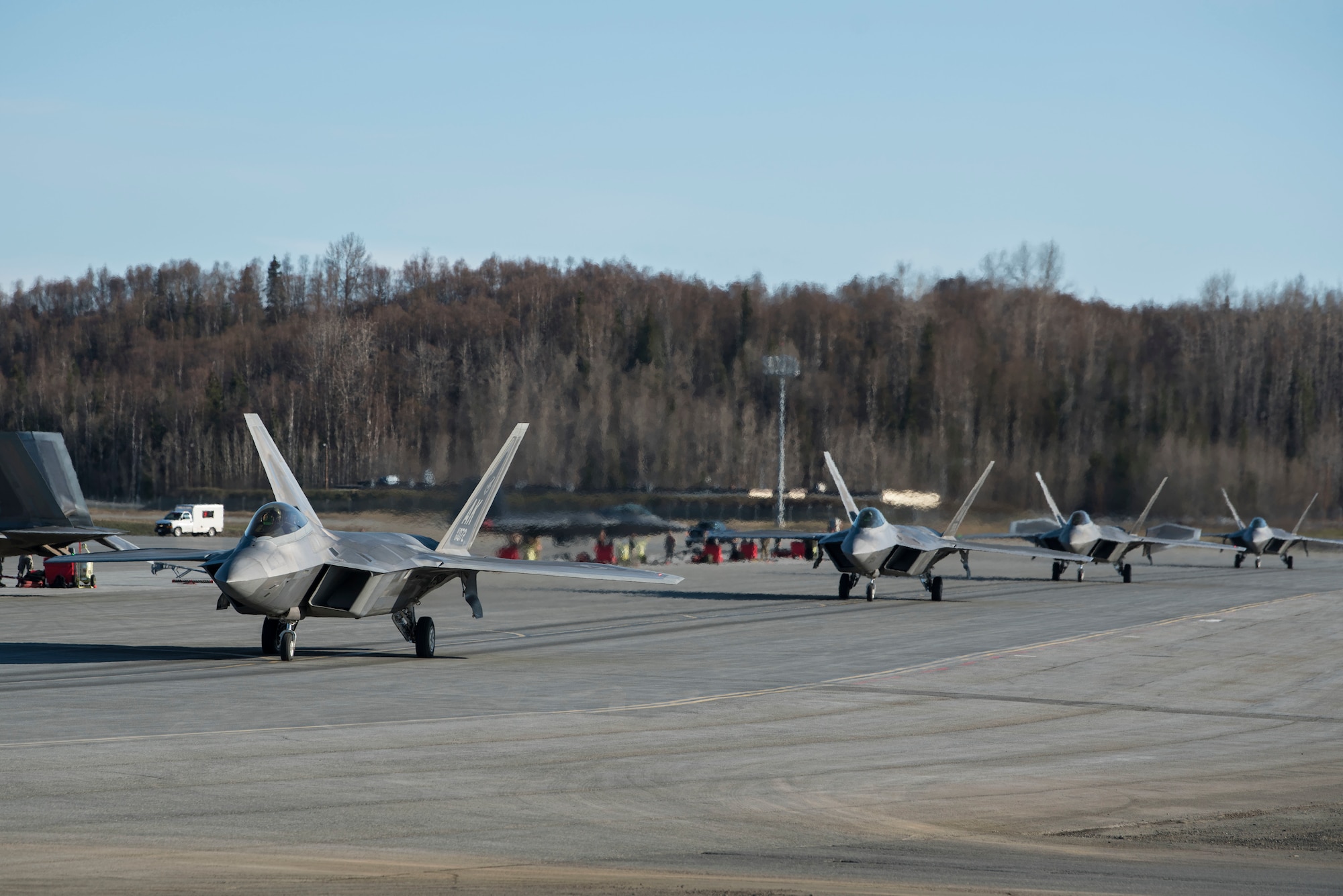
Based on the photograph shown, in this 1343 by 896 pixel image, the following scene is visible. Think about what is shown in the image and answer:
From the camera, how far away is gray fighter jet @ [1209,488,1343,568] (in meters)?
56.5

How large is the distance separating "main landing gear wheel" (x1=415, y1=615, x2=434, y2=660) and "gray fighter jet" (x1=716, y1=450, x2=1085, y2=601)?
14619 mm

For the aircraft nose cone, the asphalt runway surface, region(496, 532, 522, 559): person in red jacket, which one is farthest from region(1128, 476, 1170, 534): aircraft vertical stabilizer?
the aircraft nose cone

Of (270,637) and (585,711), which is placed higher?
(270,637)

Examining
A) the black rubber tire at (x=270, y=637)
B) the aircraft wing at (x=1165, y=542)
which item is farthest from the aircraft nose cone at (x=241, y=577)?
the aircraft wing at (x=1165, y=542)

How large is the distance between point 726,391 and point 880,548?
42.1 metres

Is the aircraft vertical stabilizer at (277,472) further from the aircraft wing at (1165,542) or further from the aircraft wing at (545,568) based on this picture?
the aircraft wing at (1165,542)

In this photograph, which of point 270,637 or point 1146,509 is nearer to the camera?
point 270,637

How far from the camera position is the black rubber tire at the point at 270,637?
20.2 meters

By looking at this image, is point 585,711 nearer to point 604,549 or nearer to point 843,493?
point 843,493

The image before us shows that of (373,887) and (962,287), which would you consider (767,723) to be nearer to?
(373,887)

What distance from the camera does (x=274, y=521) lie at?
1806 centimetres

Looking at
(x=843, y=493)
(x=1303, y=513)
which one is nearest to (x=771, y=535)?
(x=843, y=493)

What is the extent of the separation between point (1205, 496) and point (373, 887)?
53.4 metres

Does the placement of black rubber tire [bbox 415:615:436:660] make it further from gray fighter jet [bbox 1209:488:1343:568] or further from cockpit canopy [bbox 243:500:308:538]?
gray fighter jet [bbox 1209:488:1343:568]
